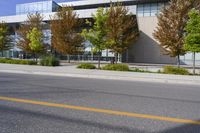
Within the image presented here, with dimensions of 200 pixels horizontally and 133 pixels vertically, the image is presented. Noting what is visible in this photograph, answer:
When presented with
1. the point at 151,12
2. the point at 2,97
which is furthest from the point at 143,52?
the point at 2,97

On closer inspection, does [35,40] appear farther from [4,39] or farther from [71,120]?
[71,120]

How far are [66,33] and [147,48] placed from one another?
15.7m

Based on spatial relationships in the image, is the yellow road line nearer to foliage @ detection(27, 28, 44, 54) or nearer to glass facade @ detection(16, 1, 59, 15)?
foliage @ detection(27, 28, 44, 54)

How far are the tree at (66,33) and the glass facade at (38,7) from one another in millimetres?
19775

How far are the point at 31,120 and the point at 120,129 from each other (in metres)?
1.89

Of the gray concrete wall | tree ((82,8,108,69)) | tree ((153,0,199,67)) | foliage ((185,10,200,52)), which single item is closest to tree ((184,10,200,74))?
foliage ((185,10,200,52))

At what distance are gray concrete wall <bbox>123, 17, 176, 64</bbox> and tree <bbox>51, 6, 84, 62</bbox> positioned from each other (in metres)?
12.8

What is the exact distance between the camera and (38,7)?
197 feet

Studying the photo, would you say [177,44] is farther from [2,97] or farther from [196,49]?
[2,97]

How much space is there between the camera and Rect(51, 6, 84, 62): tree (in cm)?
3688

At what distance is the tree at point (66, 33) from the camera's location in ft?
121

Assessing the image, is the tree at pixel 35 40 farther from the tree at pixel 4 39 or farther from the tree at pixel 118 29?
the tree at pixel 118 29

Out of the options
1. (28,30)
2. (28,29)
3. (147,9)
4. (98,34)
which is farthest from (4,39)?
(147,9)

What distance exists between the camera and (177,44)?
95.3 feet
